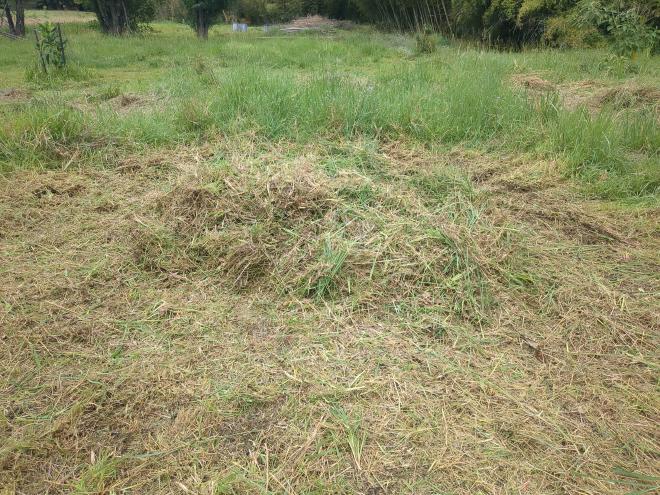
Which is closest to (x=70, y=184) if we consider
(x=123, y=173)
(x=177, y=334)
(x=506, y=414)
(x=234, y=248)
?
(x=123, y=173)

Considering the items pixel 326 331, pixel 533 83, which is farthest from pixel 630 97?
pixel 326 331

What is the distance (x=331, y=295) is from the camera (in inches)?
92.8

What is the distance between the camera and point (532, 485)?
A: 1548 millimetres

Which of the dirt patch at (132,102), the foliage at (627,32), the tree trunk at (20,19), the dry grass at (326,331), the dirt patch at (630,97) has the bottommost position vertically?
the dry grass at (326,331)

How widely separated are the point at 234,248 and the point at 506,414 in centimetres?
149

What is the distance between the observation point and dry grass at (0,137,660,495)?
162cm

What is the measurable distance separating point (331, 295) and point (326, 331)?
236 millimetres

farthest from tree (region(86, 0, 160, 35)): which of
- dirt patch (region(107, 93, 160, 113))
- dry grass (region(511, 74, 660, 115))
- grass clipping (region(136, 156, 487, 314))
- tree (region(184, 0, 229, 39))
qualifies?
grass clipping (region(136, 156, 487, 314))

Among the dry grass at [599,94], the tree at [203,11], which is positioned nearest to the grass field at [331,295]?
the dry grass at [599,94]

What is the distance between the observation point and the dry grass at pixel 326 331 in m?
1.62

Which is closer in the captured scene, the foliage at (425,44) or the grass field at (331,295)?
the grass field at (331,295)

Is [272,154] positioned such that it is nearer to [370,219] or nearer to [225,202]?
[225,202]

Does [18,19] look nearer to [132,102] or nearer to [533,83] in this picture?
[132,102]

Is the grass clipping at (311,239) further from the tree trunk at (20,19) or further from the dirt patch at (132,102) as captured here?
the tree trunk at (20,19)
